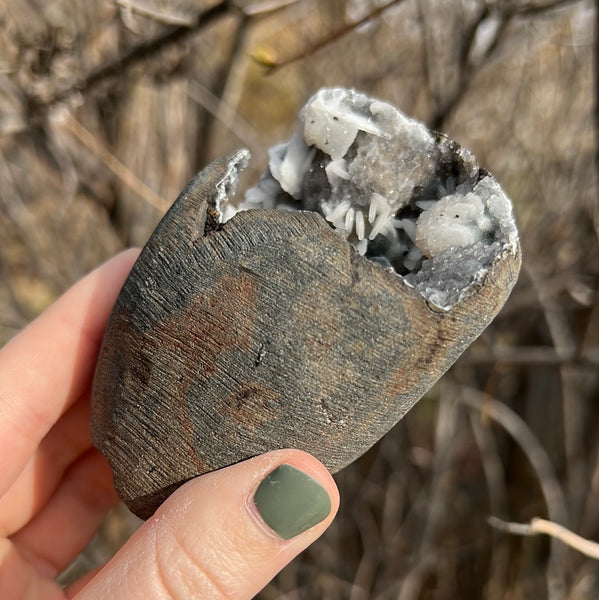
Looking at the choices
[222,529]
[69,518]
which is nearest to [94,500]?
[69,518]

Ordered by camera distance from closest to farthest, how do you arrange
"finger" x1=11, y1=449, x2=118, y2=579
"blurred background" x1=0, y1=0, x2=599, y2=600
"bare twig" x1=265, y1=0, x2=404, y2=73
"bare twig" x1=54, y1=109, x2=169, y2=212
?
"bare twig" x1=265, y1=0, x2=404, y2=73 < "finger" x1=11, y1=449, x2=118, y2=579 < "bare twig" x1=54, y1=109, x2=169, y2=212 < "blurred background" x1=0, y1=0, x2=599, y2=600

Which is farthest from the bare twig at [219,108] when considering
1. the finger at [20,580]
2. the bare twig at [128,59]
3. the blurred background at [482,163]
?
the finger at [20,580]

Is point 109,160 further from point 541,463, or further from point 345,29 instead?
point 541,463

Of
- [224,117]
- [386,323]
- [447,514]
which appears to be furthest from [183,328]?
[447,514]

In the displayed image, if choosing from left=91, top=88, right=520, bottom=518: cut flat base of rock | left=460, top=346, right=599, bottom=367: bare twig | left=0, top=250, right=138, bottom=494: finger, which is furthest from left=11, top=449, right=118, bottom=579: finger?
left=460, top=346, right=599, bottom=367: bare twig

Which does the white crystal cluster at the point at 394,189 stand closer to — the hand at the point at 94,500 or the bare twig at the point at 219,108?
the hand at the point at 94,500

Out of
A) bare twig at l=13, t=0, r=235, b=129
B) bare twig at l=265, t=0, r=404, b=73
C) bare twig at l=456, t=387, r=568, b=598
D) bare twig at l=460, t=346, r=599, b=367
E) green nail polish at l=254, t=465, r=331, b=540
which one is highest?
bare twig at l=13, t=0, r=235, b=129

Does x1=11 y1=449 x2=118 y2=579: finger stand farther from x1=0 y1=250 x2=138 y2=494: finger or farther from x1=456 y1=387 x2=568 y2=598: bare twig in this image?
x1=456 y1=387 x2=568 y2=598: bare twig
